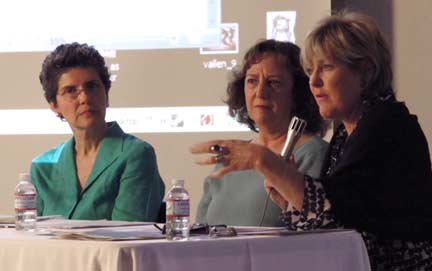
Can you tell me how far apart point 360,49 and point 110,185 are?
1.12 metres

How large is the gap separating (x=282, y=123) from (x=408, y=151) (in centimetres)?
85

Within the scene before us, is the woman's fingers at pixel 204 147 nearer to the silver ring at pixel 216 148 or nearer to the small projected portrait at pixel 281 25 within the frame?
the silver ring at pixel 216 148

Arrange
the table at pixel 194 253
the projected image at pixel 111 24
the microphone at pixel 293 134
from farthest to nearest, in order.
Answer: the projected image at pixel 111 24 → the microphone at pixel 293 134 → the table at pixel 194 253

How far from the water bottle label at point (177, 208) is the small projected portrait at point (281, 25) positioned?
7.00 feet

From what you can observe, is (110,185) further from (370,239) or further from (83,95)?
(370,239)

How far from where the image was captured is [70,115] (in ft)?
11.2

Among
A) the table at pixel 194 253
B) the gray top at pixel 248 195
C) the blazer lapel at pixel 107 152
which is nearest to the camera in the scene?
Result: the table at pixel 194 253

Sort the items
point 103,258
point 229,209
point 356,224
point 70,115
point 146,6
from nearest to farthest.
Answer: point 103,258 → point 356,224 → point 229,209 → point 70,115 → point 146,6

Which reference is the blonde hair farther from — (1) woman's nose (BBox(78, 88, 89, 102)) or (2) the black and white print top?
(1) woman's nose (BBox(78, 88, 89, 102))

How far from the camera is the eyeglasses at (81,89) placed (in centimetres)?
341

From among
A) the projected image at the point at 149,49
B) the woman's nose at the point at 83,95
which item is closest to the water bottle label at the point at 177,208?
the woman's nose at the point at 83,95

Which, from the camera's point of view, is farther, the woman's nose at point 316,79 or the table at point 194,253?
the woman's nose at point 316,79

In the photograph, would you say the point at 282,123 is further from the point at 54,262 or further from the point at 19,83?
the point at 19,83

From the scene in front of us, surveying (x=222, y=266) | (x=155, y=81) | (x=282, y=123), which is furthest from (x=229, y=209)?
(x=155, y=81)
